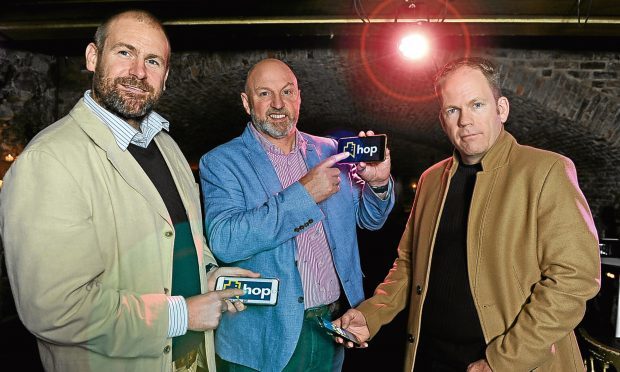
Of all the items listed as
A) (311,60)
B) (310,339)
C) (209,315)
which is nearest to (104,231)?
(209,315)

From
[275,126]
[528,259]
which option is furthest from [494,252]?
[275,126]

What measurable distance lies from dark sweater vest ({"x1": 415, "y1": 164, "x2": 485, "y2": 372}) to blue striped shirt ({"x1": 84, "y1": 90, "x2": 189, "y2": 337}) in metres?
1.01

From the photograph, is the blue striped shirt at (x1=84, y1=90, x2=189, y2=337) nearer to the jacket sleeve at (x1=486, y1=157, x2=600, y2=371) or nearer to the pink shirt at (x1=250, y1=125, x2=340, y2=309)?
the pink shirt at (x1=250, y1=125, x2=340, y2=309)

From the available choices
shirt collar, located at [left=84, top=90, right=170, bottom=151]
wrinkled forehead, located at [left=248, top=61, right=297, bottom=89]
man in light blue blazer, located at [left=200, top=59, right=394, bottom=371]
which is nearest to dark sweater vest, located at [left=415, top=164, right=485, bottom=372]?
man in light blue blazer, located at [left=200, top=59, right=394, bottom=371]

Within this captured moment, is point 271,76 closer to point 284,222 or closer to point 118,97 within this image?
point 284,222

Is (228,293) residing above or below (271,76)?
below

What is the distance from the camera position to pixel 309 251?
258 centimetres

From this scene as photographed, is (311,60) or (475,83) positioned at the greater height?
(311,60)

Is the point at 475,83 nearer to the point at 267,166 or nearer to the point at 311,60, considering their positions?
the point at 267,166

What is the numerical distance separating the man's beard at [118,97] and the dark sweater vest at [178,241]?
14 centimetres

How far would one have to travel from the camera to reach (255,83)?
9.18 ft

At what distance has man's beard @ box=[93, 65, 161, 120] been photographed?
194 centimetres

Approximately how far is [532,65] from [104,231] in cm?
495

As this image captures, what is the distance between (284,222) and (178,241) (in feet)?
1.75
